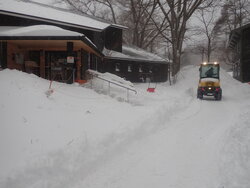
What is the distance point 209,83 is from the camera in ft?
64.1

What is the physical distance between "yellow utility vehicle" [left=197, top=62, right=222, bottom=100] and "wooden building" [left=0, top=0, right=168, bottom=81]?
8.48 metres

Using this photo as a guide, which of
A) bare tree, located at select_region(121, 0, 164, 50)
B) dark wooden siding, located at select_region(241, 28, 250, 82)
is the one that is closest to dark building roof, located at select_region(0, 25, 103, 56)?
dark wooden siding, located at select_region(241, 28, 250, 82)

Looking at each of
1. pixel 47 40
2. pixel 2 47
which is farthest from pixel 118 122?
pixel 2 47

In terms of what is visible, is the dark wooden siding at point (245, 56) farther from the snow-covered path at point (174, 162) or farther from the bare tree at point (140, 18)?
the snow-covered path at point (174, 162)

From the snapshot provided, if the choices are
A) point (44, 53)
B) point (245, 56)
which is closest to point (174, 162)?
point (44, 53)

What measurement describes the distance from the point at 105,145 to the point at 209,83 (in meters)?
14.4

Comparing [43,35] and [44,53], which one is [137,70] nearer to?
[44,53]

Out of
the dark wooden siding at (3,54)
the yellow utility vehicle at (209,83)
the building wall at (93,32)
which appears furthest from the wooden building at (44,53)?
the yellow utility vehicle at (209,83)

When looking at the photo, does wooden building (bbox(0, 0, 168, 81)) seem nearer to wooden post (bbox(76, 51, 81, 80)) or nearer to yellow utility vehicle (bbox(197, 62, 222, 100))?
wooden post (bbox(76, 51, 81, 80))

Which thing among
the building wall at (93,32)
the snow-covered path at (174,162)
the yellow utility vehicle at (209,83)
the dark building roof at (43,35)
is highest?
the building wall at (93,32)

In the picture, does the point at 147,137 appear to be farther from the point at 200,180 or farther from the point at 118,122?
the point at 200,180

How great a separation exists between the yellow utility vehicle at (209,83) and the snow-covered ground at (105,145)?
7.50m

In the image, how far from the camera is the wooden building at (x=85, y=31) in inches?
698

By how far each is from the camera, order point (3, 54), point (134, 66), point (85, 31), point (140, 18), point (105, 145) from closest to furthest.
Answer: point (105, 145) → point (3, 54) → point (85, 31) → point (134, 66) → point (140, 18)
